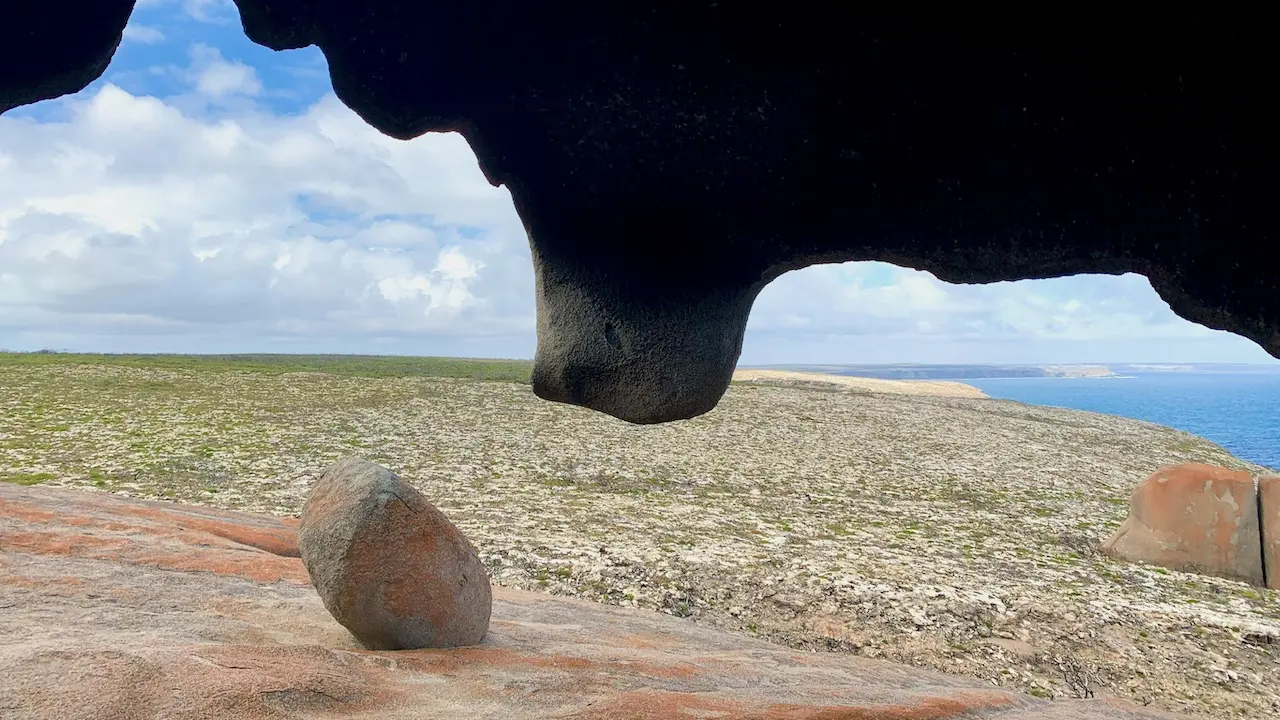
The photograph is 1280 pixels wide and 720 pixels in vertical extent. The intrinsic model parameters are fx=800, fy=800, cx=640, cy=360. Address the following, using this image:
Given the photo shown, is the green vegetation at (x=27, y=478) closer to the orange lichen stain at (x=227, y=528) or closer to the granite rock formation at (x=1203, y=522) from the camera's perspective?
the orange lichen stain at (x=227, y=528)

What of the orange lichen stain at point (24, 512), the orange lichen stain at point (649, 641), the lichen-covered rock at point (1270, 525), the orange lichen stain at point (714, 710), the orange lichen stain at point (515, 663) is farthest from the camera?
the lichen-covered rock at point (1270, 525)

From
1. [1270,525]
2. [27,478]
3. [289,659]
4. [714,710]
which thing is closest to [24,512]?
[289,659]

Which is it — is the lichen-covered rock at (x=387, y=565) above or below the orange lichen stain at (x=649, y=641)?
above

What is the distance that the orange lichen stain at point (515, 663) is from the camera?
5660mm

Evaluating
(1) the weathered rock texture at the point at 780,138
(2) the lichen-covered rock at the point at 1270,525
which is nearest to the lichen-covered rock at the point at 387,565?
(1) the weathered rock texture at the point at 780,138

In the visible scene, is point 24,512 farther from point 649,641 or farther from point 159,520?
point 649,641

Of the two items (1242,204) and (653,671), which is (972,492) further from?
(1242,204)

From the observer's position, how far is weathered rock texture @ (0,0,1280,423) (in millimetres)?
2977

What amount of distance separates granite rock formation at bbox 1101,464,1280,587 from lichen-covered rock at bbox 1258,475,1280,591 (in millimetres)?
20

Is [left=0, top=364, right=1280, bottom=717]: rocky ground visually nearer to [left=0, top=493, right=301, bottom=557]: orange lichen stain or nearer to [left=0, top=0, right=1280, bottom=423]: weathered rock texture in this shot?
[left=0, top=493, right=301, bottom=557]: orange lichen stain

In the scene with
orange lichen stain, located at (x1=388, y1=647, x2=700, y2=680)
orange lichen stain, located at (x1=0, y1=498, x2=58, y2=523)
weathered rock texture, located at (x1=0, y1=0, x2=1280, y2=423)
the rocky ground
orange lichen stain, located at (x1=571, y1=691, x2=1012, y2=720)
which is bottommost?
the rocky ground

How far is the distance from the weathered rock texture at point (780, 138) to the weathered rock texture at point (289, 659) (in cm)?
216

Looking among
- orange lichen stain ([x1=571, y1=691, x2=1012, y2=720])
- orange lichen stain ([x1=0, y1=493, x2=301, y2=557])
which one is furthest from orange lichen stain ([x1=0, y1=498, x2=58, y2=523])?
orange lichen stain ([x1=571, y1=691, x2=1012, y2=720])

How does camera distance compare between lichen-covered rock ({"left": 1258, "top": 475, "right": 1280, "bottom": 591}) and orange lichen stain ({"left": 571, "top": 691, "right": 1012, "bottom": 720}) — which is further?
lichen-covered rock ({"left": 1258, "top": 475, "right": 1280, "bottom": 591})
